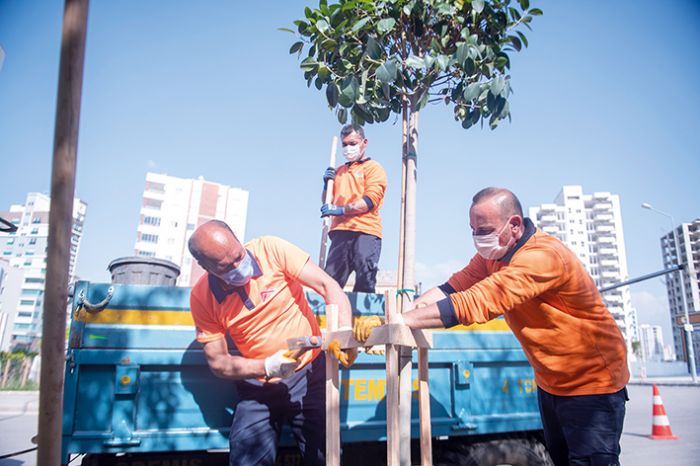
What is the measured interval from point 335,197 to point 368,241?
0.60m

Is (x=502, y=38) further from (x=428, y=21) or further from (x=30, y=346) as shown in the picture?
(x=30, y=346)

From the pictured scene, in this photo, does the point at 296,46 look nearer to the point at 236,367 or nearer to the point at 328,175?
the point at 328,175

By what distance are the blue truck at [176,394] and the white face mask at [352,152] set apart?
1682 millimetres

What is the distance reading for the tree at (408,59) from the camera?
10.1 feet

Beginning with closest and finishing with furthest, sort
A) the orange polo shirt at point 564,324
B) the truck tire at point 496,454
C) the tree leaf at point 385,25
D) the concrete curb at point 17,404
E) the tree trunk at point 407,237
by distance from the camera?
1. the orange polo shirt at point 564,324
2. the tree trunk at point 407,237
3. the tree leaf at point 385,25
4. the truck tire at point 496,454
5. the concrete curb at point 17,404

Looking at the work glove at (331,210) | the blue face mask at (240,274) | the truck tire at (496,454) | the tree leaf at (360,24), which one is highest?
the tree leaf at (360,24)

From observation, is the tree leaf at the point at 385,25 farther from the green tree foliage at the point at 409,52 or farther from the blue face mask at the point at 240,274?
the blue face mask at the point at 240,274

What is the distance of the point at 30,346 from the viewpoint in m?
62.1

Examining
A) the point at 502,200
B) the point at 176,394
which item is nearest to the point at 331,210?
the point at 502,200

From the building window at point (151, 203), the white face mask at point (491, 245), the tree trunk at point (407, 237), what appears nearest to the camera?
the tree trunk at point (407, 237)

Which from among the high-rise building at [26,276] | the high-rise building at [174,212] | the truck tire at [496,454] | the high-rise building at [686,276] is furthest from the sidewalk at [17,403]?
the high-rise building at [174,212]

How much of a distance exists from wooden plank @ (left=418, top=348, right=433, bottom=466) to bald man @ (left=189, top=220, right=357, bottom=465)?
0.63 m

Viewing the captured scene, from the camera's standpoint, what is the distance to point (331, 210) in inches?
170

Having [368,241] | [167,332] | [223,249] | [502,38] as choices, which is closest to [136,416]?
[167,332]
